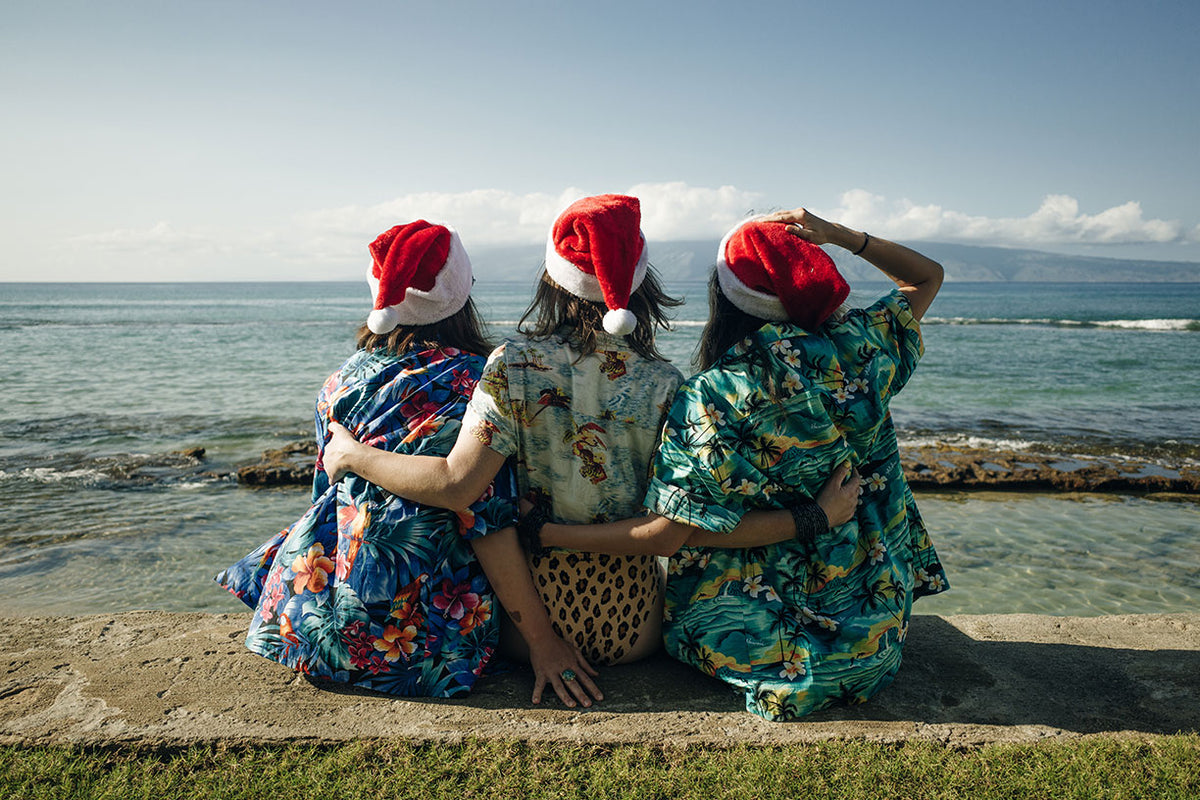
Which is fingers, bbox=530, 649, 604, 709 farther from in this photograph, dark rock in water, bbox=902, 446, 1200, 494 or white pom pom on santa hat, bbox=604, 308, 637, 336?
dark rock in water, bbox=902, 446, 1200, 494

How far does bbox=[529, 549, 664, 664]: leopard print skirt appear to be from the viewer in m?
2.53

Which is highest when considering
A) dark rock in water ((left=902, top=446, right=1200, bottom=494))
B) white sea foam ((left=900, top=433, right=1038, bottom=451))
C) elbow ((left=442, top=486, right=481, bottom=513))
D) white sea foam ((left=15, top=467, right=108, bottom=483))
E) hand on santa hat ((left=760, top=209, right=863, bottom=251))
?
hand on santa hat ((left=760, top=209, right=863, bottom=251))

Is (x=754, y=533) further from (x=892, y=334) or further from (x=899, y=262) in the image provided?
(x=899, y=262)

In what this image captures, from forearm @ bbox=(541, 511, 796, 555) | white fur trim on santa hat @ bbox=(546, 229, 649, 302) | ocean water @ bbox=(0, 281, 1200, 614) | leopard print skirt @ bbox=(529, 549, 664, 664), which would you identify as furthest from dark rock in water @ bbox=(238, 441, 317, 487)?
white fur trim on santa hat @ bbox=(546, 229, 649, 302)

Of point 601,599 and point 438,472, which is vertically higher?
point 438,472

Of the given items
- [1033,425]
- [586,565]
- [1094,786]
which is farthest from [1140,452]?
[586,565]

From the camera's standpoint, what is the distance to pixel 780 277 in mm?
2273

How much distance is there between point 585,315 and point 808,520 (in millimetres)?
932

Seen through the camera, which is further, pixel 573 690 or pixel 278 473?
pixel 278 473

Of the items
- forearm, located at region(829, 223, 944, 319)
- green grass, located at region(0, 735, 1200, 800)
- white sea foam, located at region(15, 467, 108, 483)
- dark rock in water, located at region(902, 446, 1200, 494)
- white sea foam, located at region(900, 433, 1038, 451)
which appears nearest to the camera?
green grass, located at region(0, 735, 1200, 800)

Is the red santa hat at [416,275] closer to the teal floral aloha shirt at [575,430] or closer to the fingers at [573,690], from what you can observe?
the teal floral aloha shirt at [575,430]

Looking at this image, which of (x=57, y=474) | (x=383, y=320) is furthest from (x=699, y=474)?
(x=57, y=474)

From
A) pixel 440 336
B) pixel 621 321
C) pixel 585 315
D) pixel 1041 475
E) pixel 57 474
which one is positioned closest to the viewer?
pixel 621 321

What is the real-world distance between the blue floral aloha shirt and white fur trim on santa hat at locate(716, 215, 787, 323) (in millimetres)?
879
